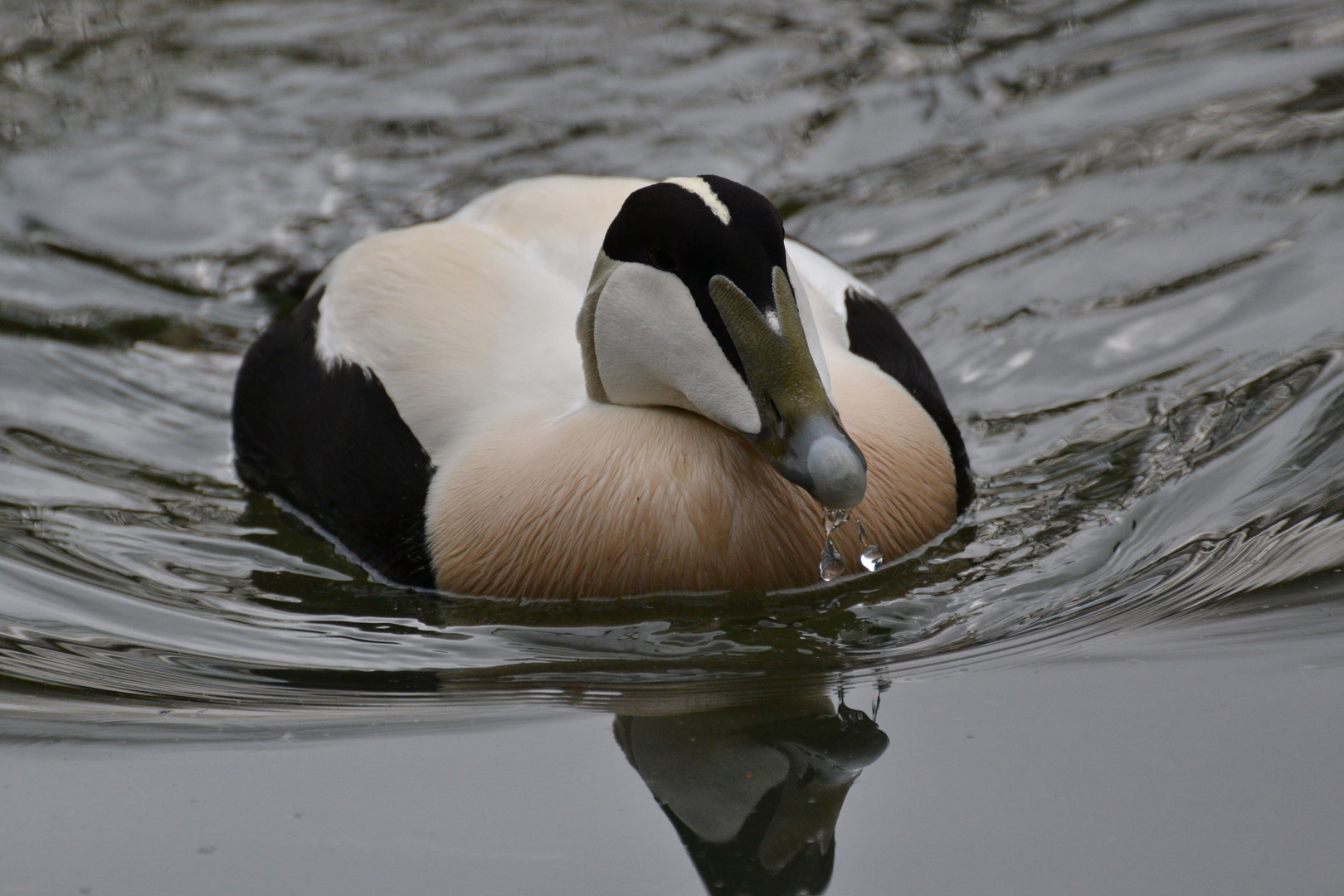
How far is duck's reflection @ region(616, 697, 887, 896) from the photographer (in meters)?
2.08

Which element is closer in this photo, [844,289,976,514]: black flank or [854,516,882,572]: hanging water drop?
[854,516,882,572]: hanging water drop

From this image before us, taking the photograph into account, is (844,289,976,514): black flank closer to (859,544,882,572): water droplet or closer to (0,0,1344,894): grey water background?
(0,0,1344,894): grey water background

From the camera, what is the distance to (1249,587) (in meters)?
2.88

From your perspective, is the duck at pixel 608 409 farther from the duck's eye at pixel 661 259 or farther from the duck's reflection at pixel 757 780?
the duck's reflection at pixel 757 780

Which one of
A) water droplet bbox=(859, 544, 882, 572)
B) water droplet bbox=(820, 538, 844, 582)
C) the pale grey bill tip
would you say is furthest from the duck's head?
water droplet bbox=(859, 544, 882, 572)

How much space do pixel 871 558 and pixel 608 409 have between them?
661 millimetres

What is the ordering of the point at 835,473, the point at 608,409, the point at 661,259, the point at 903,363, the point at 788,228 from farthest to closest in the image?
the point at 788,228 → the point at 903,363 → the point at 608,409 → the point at 661,259 → the point at 835,473

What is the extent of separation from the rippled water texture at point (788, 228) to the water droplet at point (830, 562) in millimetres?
44

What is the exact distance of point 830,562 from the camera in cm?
318

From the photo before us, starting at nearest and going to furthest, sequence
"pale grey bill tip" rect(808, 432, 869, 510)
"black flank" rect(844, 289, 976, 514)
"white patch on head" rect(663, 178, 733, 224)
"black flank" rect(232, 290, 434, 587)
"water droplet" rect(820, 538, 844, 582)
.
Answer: "pale grey bill tip" rect(808, 432, 869, 510)
"white patch on head" rect(663, 178, 733, 224)
"water droplet" rect(820, 538, 844, 582)
"black flank" rect(232, 290, 434, 587)
"black flank" rect(844, 289, 976, 514)

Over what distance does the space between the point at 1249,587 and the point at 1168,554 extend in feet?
1.10

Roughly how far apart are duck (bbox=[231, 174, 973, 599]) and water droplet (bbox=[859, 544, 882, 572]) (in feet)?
0.11

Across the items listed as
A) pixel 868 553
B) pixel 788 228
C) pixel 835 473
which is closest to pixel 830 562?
pixel 868 553

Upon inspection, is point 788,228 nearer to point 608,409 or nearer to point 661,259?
point 608,409
